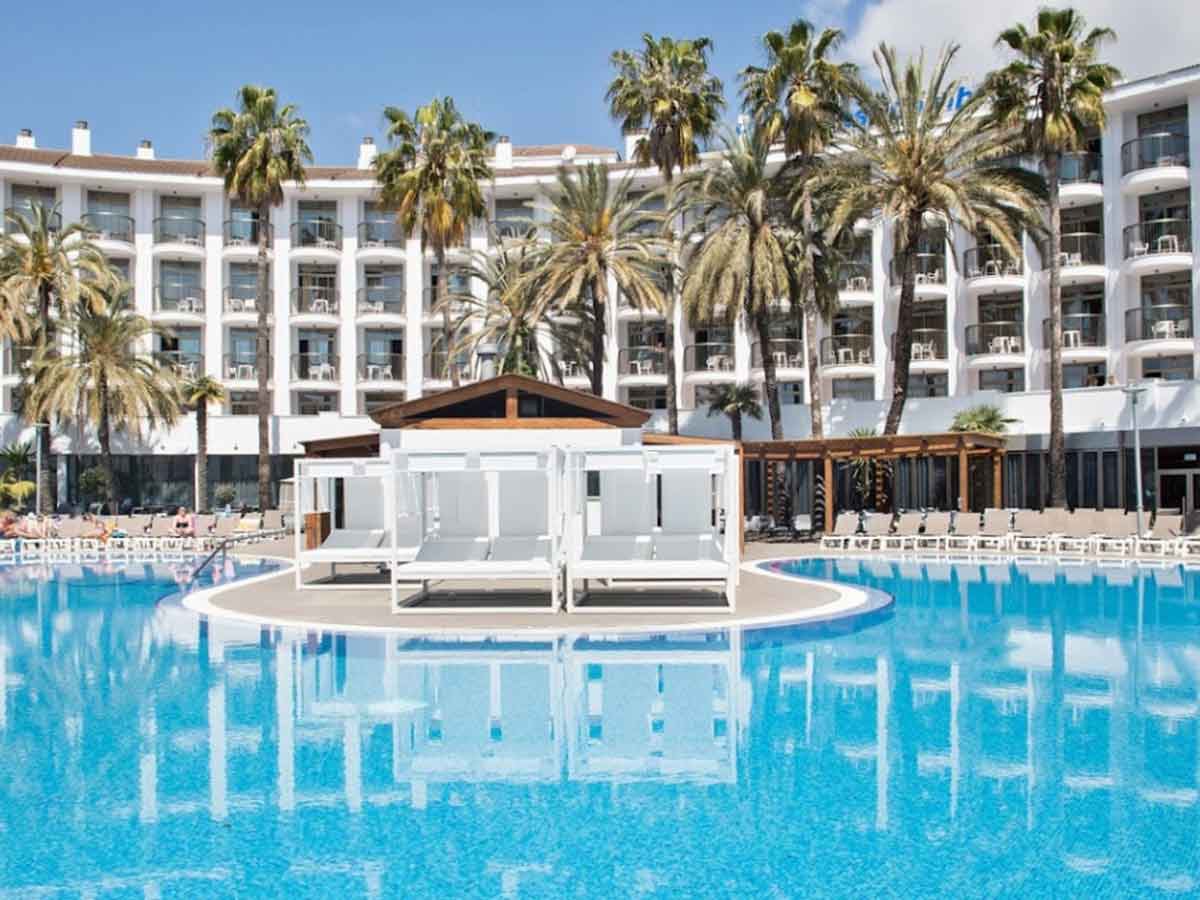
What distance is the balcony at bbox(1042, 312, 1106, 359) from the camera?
119ft

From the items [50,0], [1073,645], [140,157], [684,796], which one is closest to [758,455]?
[1073,645]

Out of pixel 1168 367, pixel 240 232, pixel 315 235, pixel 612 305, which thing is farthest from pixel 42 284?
pixel 1168 367

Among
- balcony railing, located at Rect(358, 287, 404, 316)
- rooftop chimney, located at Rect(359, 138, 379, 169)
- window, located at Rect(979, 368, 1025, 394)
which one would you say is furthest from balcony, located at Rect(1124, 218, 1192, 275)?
rooftop chimney, located at Rect(359, 138, 379, 169)

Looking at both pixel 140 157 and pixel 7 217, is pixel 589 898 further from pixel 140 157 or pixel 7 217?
pixel 140 157

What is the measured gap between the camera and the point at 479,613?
16438 millimetres

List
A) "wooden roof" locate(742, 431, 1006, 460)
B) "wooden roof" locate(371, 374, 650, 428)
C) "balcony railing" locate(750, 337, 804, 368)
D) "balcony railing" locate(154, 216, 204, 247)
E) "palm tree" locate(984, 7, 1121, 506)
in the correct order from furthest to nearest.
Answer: "balcony railing" locate(154, 216, 204, 247) < "balcony railing" locate(750, 337, 804, 368) < "palm tree" locate(984, 7, 1121, 506) < "wooden roof" locate(742, 431, 1006, 460) < "wooden roof" locate(371, 374, 650, 428)

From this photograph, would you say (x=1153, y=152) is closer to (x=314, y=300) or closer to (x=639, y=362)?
(x=639, y=362)

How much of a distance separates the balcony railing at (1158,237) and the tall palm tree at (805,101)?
1112 centimetres

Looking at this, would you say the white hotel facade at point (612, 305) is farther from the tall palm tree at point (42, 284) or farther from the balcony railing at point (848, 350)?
the tall palm tree at point (42, 284)

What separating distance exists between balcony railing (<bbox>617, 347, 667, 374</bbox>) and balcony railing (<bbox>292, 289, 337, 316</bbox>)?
37.9ft

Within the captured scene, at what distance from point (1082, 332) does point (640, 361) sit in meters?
15.5

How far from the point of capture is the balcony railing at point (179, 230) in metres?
43.3

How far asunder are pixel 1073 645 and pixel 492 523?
10225mm

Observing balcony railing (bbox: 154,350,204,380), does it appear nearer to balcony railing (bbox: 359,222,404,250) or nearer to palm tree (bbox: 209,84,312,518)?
balcony railing (bbox: 359,222,404,250)
